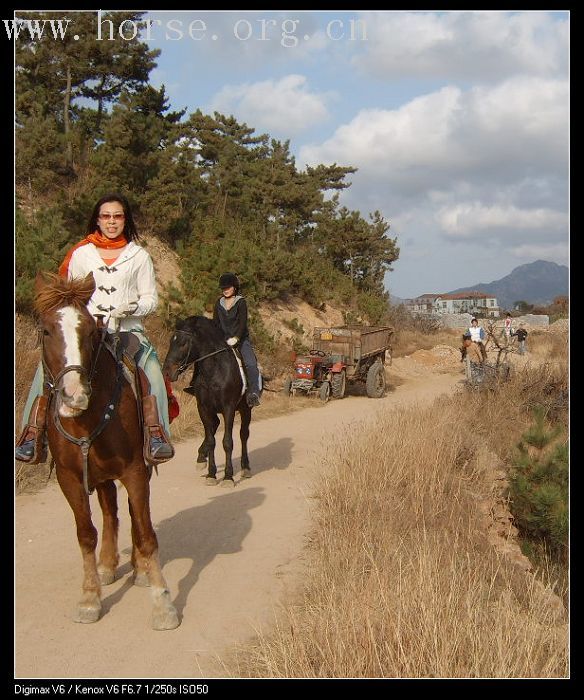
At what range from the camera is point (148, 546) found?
4289 millimetres

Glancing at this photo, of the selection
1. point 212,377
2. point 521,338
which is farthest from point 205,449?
point 521,338

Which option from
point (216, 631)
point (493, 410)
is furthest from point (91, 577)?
point (493, 410)

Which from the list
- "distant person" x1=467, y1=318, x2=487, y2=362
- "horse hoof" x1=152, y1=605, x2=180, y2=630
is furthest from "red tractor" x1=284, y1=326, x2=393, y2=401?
"horse hoof" x1=152, y1=605, x2=180, y2=630

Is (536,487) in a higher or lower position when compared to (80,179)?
lower

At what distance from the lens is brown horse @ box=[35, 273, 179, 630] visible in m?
3.43

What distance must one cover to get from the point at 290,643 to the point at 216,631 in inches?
37.1

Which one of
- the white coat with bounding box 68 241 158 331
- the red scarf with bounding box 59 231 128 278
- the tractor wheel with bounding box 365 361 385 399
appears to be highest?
the red scarf with bounding box 59 231 128 278

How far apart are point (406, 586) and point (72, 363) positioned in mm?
2320

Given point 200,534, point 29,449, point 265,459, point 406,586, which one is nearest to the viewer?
point 406,586

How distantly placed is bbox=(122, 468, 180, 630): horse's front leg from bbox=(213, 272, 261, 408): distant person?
3835mm

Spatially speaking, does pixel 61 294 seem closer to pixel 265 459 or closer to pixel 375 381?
pixel 265 459

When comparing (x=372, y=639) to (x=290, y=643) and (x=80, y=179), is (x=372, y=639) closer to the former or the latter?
(x=290, y=643)

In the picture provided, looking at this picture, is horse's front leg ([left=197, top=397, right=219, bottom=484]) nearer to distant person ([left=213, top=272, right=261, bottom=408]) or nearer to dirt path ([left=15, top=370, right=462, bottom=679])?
dirt path ([left=15, top=370, right=462, bottom=679])

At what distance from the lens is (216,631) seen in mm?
4172
